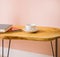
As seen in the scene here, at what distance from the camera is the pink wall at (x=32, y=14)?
6.13 ft

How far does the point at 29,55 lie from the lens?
2.10 meters

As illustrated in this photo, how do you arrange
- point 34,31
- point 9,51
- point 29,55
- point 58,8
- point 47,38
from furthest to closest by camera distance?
point 9,51, point 29,55, point 58,8, point 34,31, point 47,38

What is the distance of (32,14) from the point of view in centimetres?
199

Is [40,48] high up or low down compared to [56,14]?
down

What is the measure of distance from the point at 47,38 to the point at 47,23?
29.5 inches

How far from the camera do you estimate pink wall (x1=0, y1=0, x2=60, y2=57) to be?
1869mm

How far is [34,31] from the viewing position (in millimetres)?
1373

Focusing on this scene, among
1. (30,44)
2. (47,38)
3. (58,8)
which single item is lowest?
(30,44)

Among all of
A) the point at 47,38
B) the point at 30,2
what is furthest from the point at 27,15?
the point at 47,38

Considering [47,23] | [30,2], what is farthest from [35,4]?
[47,23]

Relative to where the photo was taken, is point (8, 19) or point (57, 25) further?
point (8, 19)

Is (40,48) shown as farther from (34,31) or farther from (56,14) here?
(34,31)

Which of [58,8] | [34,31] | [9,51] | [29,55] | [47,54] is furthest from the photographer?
[9,51]

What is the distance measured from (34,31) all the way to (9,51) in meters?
0.98
